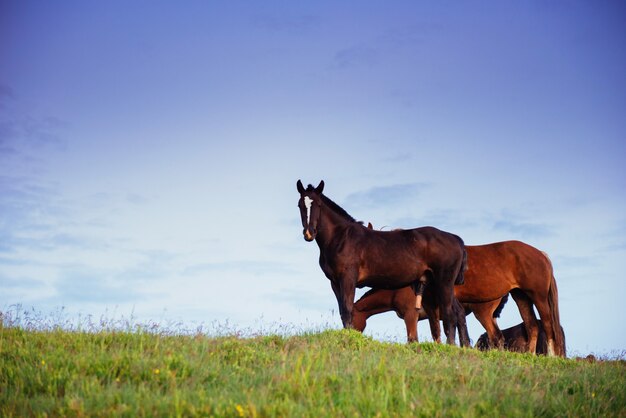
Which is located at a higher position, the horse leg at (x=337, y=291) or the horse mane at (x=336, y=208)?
the horse mane at (x=336, y=208)

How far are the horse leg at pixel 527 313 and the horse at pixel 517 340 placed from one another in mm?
313

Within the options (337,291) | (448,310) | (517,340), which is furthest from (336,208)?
(517,340)

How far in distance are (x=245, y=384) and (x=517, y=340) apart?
46.0ft

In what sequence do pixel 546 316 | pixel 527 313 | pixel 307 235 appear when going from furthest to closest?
pixel 527 313 → pixel 546 316 → pixel 307 235

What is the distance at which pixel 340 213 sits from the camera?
50.3 feet

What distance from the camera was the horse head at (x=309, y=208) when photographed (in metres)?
14.4

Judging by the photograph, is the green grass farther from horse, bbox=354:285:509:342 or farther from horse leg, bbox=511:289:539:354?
horse, bbox=354:285:509:342

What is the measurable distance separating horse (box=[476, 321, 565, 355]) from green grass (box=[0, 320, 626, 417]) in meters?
8.21

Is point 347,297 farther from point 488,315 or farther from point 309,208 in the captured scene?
point 488,315

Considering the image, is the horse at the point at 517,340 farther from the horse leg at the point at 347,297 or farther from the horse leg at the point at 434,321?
the horse leg at the point at 347,297

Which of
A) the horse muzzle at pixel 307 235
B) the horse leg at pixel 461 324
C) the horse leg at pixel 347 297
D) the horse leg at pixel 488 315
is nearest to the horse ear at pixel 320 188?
the horse muzzle at pixel 307 235

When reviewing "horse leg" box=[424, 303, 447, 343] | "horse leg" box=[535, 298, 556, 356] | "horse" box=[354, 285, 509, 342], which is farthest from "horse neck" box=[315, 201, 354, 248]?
"horse leg" box=[535, 298, 556, 356]

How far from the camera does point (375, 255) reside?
15.2 meters

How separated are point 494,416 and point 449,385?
5.11 ft
